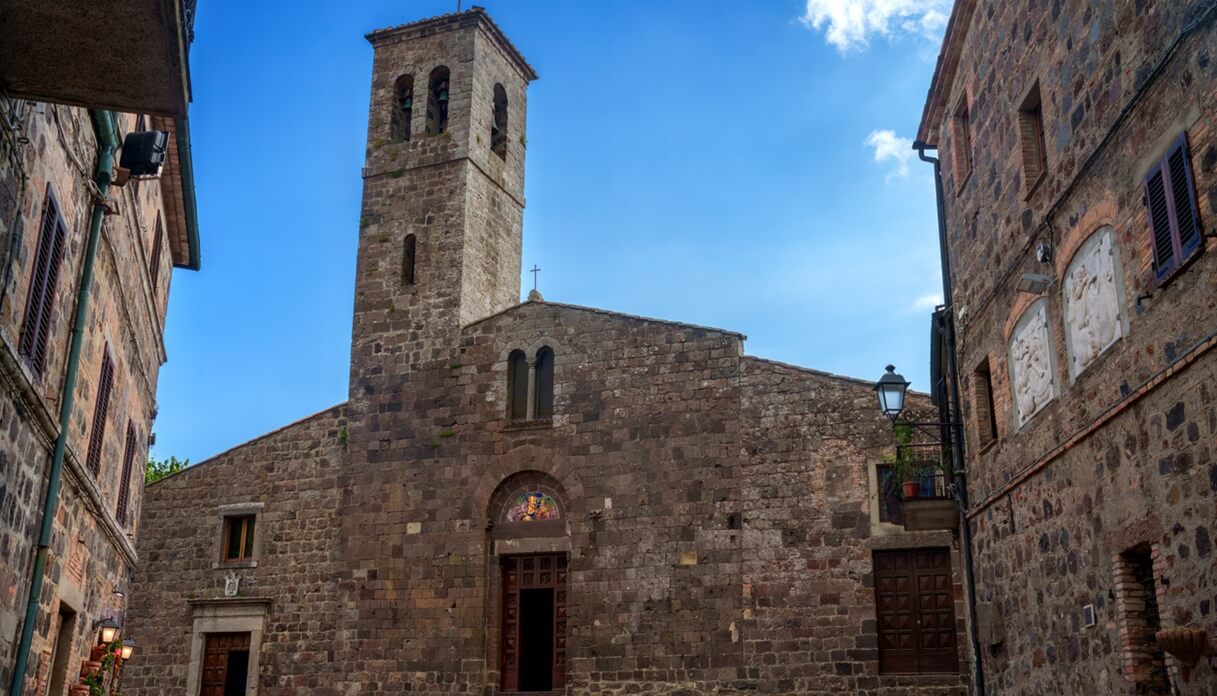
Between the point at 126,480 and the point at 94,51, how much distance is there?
8.39 meters

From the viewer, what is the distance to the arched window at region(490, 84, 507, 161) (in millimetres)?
26703

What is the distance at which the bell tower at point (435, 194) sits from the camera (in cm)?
Answer: 2403

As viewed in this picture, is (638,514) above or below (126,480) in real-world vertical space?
above

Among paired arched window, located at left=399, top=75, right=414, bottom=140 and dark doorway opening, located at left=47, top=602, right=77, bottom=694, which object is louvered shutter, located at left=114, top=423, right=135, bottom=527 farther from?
paired arched window, located at left=399, top=75, right=414, bottom=140

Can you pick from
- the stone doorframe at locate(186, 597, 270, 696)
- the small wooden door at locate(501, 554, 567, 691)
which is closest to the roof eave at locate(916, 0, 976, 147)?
the small wooden door at locate(501, 554, 567, 691)

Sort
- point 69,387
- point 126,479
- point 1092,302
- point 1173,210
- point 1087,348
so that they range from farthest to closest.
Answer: point 126,479, point 69,387, point 1087,348, point 1092,302, point 1173,210

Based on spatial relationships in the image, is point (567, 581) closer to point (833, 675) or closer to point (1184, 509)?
point (833, 675)

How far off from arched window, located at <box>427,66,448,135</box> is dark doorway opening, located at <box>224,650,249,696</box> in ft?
37.9

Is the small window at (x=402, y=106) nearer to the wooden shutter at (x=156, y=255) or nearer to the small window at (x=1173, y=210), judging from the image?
the wooden shutter at (x=156, y=255)

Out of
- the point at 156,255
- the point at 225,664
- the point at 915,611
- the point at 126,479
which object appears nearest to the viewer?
the point at 126,479

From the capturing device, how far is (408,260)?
24688 millimetres

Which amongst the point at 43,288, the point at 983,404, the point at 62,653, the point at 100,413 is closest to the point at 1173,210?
the point at 983,404

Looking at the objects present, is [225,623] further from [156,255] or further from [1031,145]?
[1031,145]

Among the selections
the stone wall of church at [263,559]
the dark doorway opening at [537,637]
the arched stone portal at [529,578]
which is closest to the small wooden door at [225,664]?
the stone wall of church at [263,559]
